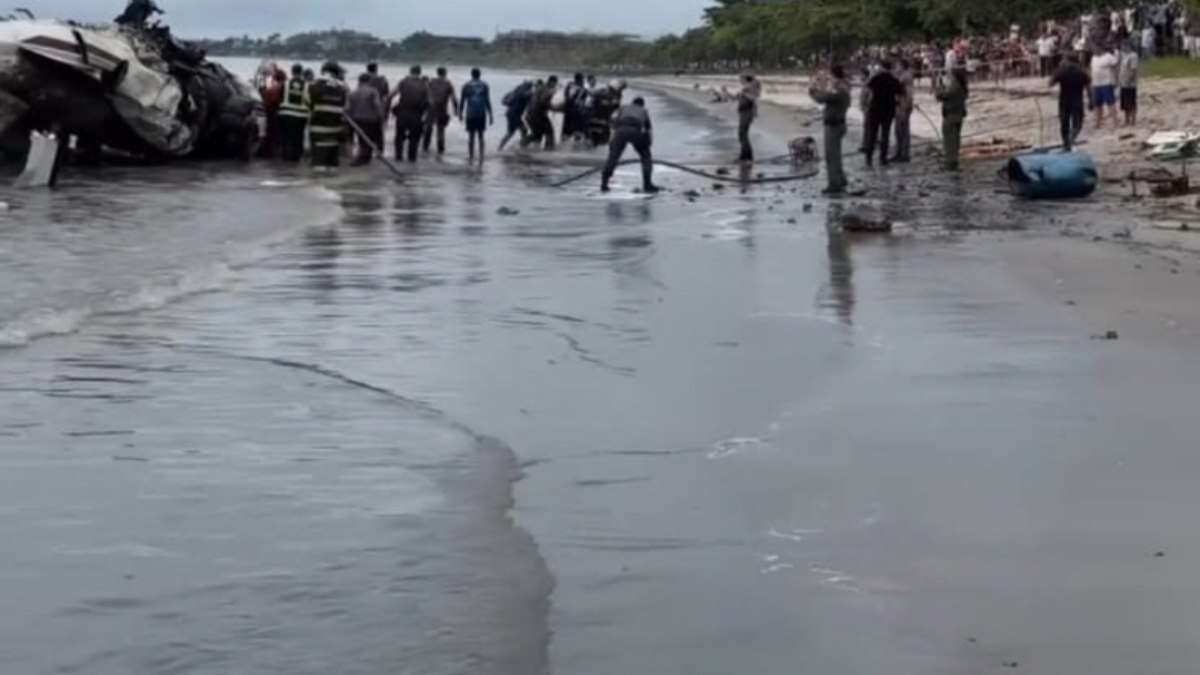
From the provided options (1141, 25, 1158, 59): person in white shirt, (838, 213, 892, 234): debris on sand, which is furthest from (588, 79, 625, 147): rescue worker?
(838, 213, 892, 234): debris on sand

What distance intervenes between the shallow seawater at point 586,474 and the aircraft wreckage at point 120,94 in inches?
560

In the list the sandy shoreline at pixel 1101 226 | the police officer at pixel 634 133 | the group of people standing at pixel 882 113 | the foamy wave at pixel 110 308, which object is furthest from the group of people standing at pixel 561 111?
the foamy wave at pixel 110 308

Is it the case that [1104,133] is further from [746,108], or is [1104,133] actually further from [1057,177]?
[1057,177]

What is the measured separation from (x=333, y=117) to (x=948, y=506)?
23924 millimetres

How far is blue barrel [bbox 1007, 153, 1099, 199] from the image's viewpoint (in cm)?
2250

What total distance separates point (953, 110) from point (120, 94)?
1279 cm

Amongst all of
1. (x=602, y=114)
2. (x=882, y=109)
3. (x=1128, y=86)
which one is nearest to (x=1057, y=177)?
(x=882, y=109)

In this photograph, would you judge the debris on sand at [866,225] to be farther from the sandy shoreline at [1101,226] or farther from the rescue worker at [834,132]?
the rescue worker at [834,132]

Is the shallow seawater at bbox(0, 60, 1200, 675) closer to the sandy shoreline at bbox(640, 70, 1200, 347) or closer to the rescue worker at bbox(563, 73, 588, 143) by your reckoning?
the sandy shoreline at bbox(640, 70, 1200, 347)

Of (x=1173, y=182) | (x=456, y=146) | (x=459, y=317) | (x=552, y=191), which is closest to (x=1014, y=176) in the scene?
(x=1173, y=182)

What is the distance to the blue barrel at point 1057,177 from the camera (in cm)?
2250

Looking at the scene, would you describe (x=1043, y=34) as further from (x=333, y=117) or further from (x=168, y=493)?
(x=168, y=493)

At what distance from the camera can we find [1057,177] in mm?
22484

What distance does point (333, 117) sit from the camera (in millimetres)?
30984
